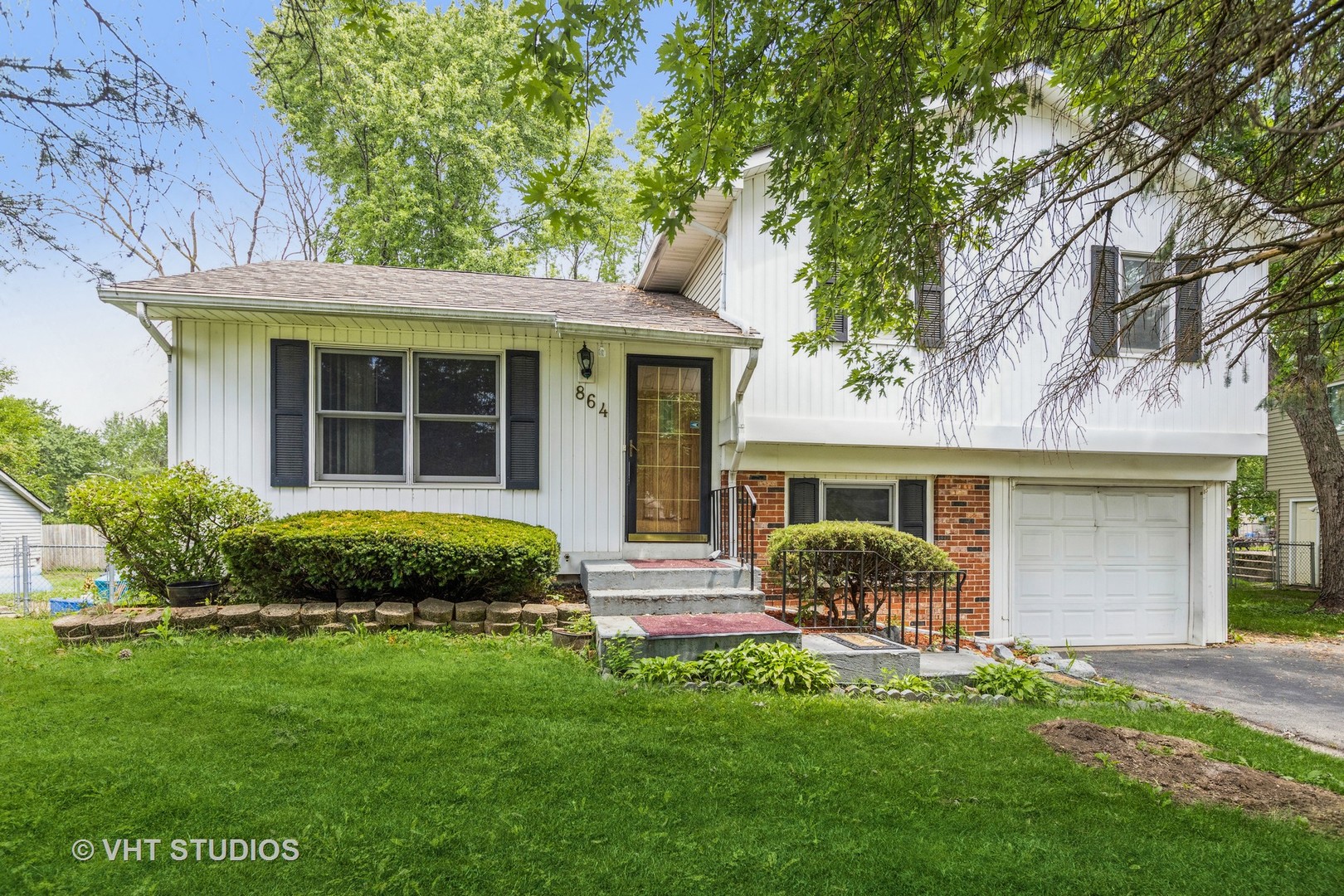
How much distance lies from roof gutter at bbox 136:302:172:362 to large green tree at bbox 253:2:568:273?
10.1 meters

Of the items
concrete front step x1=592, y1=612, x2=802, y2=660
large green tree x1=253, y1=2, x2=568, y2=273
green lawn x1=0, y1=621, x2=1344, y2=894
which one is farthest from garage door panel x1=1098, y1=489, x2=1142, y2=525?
large green tree x1=253, y1=2, x2=568, y2=273

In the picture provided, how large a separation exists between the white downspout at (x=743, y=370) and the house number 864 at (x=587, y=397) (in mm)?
1445

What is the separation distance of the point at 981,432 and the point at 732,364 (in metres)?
3.00

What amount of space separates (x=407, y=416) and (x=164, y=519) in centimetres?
223

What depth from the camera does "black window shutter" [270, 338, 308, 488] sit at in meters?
7.10

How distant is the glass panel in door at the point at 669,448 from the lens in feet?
26.1

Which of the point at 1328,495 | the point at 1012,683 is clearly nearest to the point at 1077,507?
the point at 1012,683

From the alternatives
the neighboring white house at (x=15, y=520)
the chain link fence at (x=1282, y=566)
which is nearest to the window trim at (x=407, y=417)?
the neighboring white house at (x=15, y=520)

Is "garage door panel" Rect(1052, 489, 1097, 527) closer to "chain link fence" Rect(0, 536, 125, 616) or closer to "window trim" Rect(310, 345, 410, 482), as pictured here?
"window trim" Rect(310, 345, 410, 482)

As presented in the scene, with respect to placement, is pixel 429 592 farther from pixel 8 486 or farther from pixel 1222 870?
pixel 8 486

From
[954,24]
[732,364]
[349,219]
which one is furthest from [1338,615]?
[349,219]

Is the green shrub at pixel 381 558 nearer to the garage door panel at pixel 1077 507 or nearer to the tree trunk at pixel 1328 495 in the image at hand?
the garage door panel at pixel 1077 507

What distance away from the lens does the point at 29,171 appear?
3.03 m

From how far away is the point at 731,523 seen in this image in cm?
766
